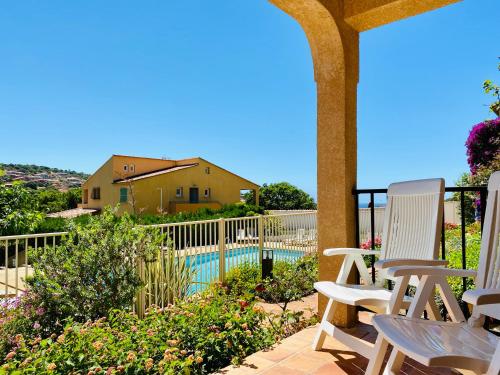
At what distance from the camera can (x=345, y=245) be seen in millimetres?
2924

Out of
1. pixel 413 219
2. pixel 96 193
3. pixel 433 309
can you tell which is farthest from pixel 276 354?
pixel 96 193

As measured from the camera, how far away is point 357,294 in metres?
2.17

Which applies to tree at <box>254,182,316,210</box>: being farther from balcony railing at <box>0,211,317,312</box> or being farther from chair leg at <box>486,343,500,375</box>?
chair leg at <box>486,343,500,375</box>

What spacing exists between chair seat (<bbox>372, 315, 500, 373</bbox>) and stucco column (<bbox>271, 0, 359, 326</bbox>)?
4.41 ft

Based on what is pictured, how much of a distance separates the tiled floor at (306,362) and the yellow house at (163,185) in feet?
71.0

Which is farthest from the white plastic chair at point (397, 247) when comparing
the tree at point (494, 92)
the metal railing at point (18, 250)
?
the tree at point (494, 92)

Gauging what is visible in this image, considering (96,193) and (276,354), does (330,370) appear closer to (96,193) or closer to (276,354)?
(276,354)

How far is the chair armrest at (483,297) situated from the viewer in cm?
121

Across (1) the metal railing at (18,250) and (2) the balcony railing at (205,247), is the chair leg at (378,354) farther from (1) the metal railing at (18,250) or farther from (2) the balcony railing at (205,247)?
→ (1) the metal railing at (18,250)

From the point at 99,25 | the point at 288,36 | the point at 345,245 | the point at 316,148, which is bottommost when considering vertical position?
the point at 345,245

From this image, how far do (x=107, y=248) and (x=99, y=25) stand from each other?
2398cm

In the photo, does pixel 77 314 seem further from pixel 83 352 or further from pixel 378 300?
pixel 378 300

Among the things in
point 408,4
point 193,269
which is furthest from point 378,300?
point 193,269

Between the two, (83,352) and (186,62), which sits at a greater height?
(186,62)
